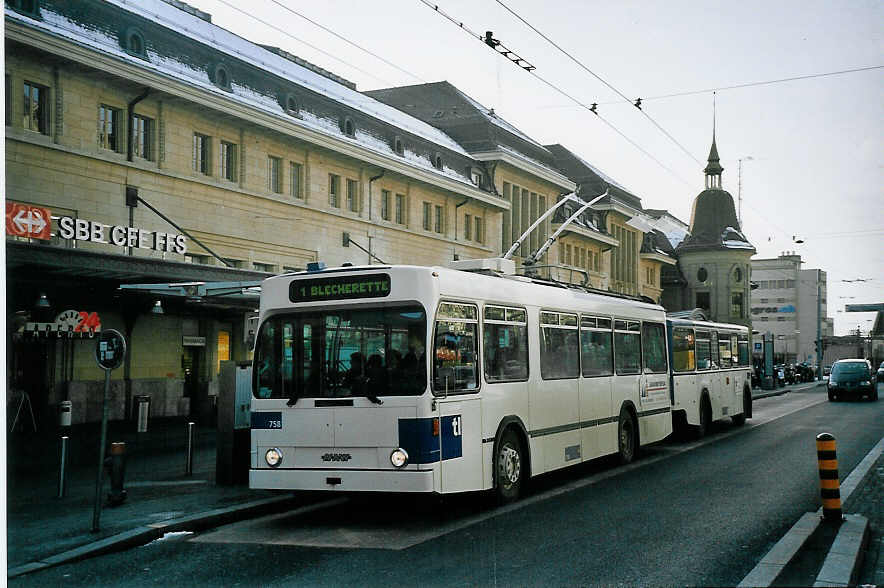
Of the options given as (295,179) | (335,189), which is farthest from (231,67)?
(335,189)

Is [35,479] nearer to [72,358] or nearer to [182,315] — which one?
[72,358]

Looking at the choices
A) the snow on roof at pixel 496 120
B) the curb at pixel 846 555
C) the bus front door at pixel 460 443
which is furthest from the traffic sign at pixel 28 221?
the snow on roof at pixel 496 120

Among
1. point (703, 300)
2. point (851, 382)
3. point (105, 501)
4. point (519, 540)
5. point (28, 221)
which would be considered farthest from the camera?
point (703, 300)

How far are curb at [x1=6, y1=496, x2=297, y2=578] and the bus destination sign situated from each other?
2.65m

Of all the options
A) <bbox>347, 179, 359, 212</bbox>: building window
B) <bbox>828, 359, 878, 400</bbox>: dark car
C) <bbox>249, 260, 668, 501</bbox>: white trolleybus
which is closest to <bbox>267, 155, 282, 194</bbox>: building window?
<bbox>347, 179, 359, 212</bbox>: building window

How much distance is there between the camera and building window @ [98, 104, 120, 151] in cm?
2530

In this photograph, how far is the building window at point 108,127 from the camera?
2530 centimetres

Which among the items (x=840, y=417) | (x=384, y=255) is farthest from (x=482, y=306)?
(x=384, y=255)

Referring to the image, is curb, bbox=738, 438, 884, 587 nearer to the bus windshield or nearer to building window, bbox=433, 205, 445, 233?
the bus windshield

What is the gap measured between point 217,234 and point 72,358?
6266 mm

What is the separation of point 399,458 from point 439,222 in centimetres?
3212

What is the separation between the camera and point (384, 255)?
37.2 m

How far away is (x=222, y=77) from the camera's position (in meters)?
29.5

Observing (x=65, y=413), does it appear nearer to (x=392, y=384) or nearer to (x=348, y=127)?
(x=392, y=384)
